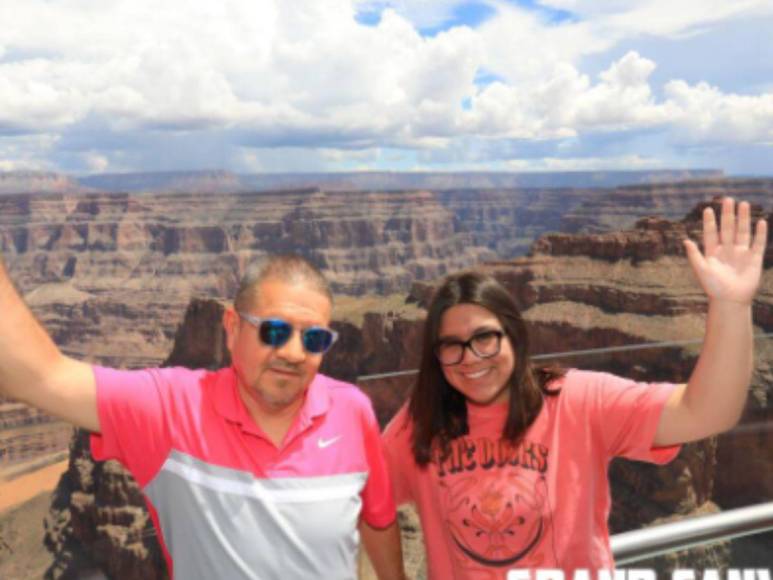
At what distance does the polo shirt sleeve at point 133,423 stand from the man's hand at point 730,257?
1.49 m

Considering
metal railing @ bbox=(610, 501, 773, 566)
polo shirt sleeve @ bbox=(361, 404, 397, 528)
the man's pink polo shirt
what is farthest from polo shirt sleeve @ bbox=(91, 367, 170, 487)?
metal railing @ bbox=(610, 501, 773, 566)

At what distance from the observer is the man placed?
1876mm

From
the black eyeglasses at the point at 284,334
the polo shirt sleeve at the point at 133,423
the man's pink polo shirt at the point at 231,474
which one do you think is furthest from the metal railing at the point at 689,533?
the polo shirt sleeve at the point at 133,423

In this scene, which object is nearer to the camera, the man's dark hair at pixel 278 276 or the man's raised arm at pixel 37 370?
the man's raised arm at pixel 37 370

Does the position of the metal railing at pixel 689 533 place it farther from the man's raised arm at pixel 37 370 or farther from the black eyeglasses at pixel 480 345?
the man's raised arm at pixel 37 370

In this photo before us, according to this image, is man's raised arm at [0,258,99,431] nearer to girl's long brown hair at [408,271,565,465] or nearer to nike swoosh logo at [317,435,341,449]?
nike swoosh logo at [317,435,341,449]

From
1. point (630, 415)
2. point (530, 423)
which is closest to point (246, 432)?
point (530, 423)

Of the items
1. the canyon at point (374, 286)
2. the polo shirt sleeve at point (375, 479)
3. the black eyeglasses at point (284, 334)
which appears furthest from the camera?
the canyon at point (374, 286)

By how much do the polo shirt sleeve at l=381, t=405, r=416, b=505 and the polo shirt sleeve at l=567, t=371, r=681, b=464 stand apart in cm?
55

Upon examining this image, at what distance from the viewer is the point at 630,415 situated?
213cm

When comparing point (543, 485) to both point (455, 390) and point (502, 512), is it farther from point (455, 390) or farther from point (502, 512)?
point (455, 390)

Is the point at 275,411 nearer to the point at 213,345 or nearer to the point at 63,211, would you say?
the point at 213,345

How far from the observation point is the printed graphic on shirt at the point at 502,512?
6.95ft

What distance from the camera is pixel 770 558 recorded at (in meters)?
2.73
